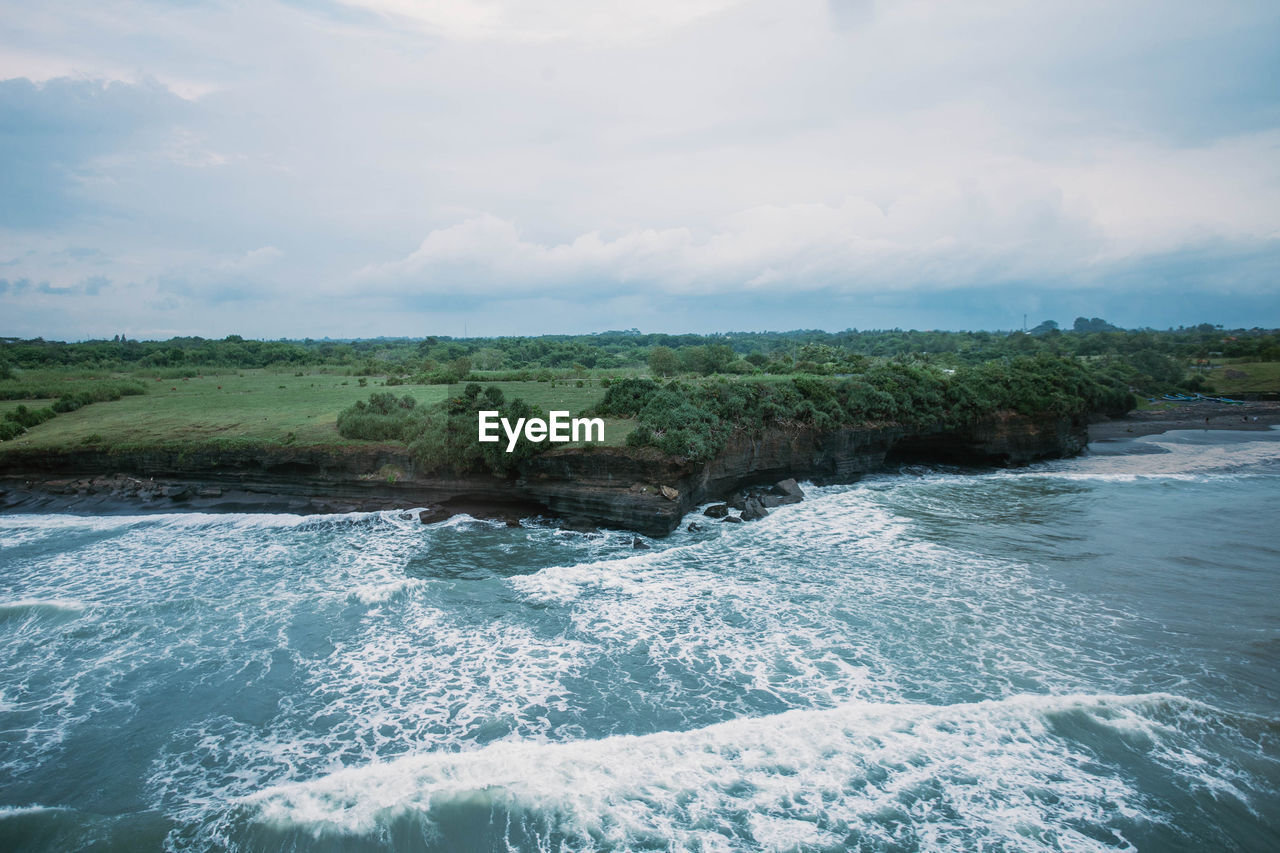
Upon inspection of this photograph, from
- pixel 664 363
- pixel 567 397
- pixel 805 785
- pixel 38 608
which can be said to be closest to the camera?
pixel 805 785

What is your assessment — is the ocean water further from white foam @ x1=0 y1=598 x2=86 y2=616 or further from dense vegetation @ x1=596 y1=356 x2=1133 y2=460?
dense vegetation @ x1=596 y1=356 x2=1133 y2=460

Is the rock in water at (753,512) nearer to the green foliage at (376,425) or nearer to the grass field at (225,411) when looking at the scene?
the grass field at (225,411)

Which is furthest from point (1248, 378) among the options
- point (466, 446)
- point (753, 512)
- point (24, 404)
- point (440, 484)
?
point (24, 404)

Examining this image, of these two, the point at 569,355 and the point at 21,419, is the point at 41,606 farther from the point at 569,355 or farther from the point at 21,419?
the point at 569,355

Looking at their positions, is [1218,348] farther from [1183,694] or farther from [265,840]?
[265,840]

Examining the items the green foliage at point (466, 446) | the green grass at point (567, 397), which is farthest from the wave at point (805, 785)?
the green foliage at point (466, 446)
